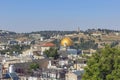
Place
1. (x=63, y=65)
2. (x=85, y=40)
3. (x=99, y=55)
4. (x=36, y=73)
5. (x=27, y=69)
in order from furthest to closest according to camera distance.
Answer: (x=85, y=40) < (x=63, y=65) < (x=27, y=69) < (x=36, y=73) < (x=99, y=55)

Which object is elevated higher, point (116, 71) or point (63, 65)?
point (116, 71)

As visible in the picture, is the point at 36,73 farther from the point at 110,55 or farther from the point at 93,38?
the point at 93,38

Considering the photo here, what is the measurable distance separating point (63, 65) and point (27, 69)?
23.9 feet

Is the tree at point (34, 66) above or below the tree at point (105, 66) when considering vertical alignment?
below

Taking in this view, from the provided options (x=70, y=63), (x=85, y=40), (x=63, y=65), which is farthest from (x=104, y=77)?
(x=85, y=40)

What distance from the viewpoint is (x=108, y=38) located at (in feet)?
571

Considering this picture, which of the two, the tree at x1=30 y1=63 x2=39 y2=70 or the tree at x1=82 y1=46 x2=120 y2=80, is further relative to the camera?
the tree at x1=30 y1=63 x2=39 y2=70

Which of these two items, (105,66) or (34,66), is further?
(34,66)

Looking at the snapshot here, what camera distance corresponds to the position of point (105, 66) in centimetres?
3177

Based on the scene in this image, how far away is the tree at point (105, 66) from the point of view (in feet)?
102

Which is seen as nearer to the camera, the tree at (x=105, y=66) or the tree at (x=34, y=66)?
the tree at (x=105, y=66)

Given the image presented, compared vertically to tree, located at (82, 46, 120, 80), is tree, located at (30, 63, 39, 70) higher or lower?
lower

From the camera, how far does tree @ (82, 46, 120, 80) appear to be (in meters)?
31.2

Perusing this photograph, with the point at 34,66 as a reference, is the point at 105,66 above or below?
above
